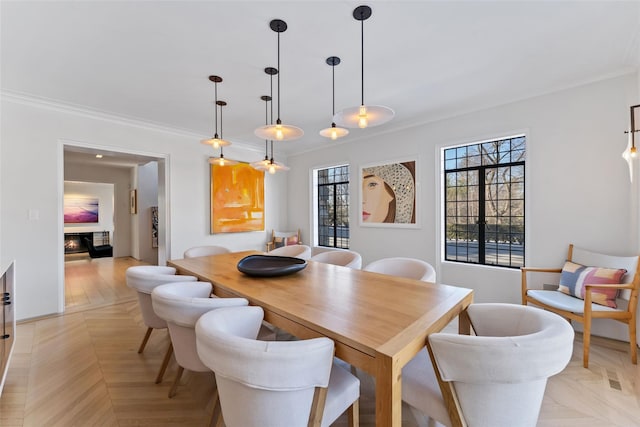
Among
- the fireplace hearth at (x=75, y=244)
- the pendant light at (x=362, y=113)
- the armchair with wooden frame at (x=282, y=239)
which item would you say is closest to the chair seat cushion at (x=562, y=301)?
the pendant light at (x=362, y=113)

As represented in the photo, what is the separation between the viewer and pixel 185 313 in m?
1.40

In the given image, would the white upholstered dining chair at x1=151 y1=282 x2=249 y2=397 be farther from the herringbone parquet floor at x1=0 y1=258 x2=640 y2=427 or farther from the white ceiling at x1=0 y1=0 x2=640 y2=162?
the white ceiling at x1=0 y1=0 x2=640 y2=162

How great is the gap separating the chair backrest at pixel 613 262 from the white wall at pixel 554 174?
4.3 inches

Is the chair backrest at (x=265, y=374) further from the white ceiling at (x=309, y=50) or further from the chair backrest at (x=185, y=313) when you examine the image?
the white ceiling at (x=309, y=50)

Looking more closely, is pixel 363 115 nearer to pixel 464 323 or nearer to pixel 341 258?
pixel 464 323

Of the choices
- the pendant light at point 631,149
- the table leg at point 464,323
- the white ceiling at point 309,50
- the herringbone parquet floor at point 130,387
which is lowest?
the herringbone parquet floor at point 130,387

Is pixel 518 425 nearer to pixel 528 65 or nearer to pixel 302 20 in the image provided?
pixel 302 20

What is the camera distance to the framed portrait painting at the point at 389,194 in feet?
13.1

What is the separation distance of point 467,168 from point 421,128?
A: 2.78 feet

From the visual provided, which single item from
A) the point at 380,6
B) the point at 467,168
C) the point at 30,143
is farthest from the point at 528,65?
the point at 30,143

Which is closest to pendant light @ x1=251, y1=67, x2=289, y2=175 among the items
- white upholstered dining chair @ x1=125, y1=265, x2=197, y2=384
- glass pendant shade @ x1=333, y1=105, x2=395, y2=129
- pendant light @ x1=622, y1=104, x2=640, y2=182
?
glass pendant shade @ x1=333, y1=105, x2=395, y2=129

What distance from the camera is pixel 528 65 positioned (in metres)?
2.45

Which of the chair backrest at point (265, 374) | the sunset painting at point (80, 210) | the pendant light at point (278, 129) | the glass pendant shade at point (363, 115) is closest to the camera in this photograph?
the chair backrest at point (265, 374)

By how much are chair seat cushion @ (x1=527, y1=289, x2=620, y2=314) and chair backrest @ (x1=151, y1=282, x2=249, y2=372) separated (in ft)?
8.55
